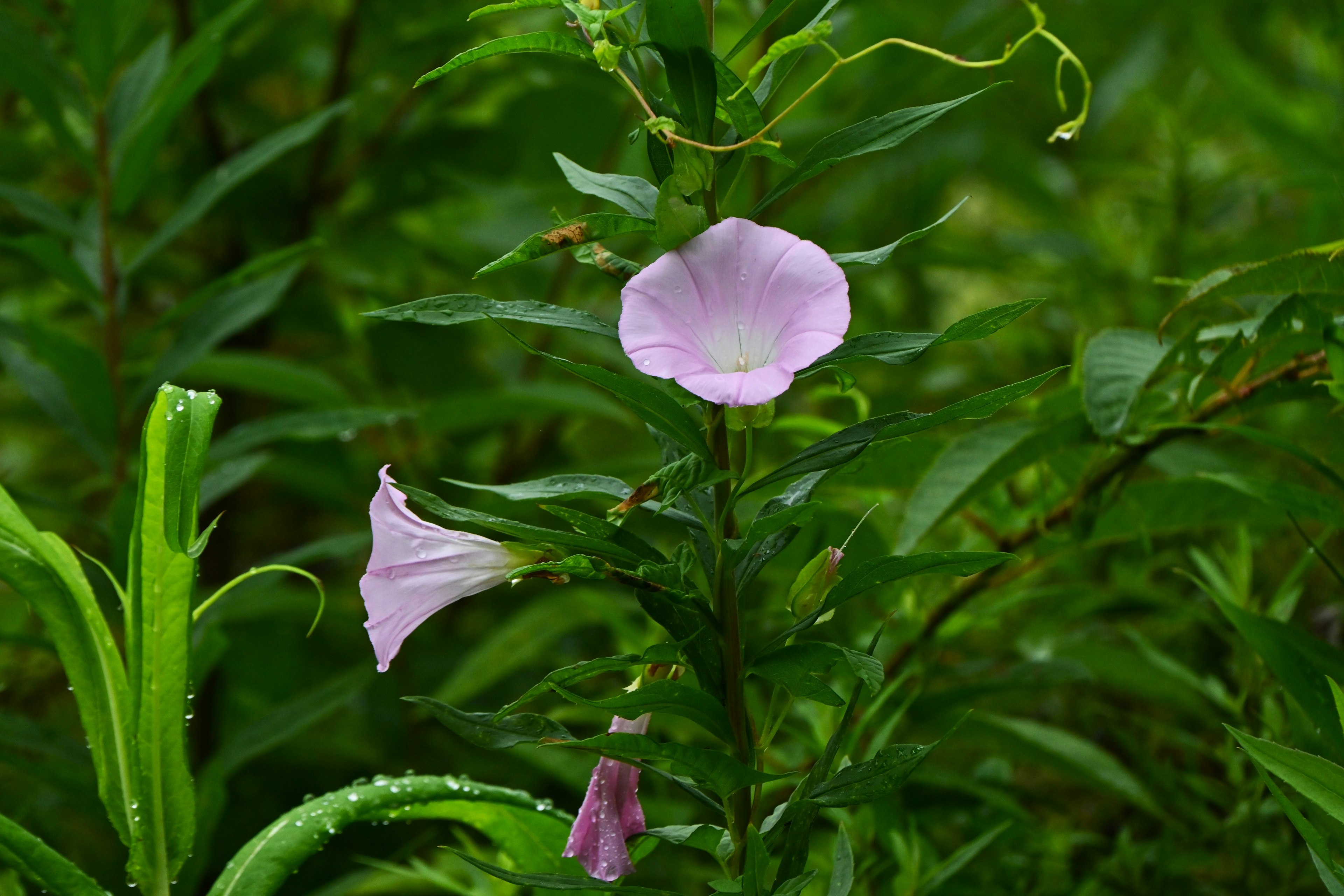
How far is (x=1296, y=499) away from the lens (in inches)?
24.3

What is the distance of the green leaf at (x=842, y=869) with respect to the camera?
43cm

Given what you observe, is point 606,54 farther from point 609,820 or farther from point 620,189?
point 609,820

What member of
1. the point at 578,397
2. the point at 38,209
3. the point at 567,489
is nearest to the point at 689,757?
the point at 567,489

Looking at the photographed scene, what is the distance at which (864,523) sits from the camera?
2.64 feet

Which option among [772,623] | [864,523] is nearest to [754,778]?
[864,523]

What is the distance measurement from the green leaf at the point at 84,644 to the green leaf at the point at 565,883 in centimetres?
17

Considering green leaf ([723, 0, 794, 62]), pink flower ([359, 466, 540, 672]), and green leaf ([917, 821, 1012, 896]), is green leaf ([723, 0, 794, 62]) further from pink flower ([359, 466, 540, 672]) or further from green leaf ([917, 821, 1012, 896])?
green leaf ([917, 821, 1012, 896])

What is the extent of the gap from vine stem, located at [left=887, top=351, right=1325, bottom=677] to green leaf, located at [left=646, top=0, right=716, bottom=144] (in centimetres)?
39

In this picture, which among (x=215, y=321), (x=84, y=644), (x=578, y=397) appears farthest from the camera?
(x=578, y=397)

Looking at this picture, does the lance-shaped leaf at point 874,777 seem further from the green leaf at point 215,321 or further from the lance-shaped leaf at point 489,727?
the green leaf at point 215,321

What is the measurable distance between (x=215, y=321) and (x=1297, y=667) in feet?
2.60

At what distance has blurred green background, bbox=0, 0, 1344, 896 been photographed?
83 centimetres

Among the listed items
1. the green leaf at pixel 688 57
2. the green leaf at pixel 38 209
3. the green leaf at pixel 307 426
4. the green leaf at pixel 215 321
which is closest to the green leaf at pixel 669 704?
the green leaf at pixel 688 57

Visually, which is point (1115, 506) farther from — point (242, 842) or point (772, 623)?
point (242, 842)
